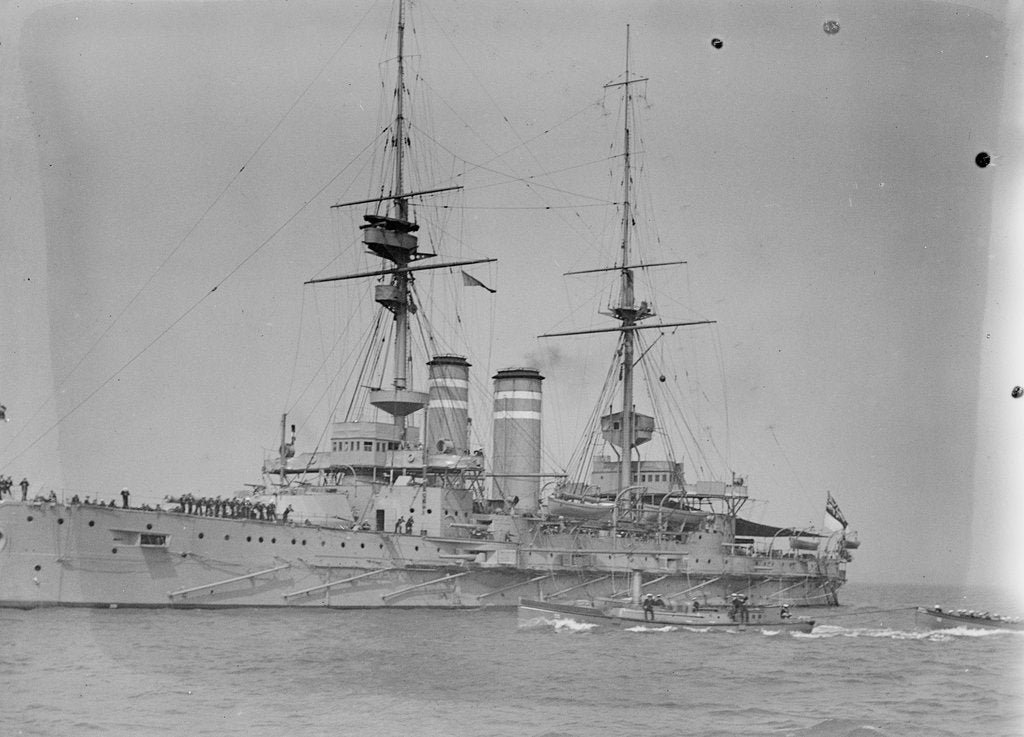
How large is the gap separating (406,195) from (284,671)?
1688 centimetres

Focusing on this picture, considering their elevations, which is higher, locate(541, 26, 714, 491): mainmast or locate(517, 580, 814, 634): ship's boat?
locate(541, 26, 714, 491): mainmast

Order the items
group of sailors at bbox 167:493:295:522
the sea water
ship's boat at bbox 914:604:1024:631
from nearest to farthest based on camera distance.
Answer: the sea water → group of sailors at bbox 167:493:295:522 → ship's boat at bbox 914:604:1024:631

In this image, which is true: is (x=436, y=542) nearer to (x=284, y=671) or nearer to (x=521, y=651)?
(x=521, y=651)

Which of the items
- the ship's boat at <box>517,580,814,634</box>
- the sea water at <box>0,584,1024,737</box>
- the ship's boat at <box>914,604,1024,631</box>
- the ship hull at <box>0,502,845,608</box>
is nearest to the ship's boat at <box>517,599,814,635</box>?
the ship's boat at <box>517,580,814,634</box>

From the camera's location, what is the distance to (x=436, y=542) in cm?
2989

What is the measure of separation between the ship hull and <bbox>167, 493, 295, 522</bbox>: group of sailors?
524 millimetres

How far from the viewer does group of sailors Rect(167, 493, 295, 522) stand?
25781 millimetres

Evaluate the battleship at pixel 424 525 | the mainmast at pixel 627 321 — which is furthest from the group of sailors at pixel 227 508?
the mainmast at pixel 627 321

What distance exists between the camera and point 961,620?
1161 inches

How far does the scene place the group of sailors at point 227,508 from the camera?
25.8 metres

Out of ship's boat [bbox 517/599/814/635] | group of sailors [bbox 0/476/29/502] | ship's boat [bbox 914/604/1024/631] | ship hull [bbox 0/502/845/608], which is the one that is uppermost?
group of sailors [bbox 0/476/29/502]

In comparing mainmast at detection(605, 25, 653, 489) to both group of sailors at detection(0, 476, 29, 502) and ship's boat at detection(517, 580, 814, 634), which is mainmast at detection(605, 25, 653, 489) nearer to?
ship's boat at detection(517, 580, 814, 634)

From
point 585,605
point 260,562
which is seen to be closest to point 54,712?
point 260,562

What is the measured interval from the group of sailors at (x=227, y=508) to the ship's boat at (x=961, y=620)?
18.0m
